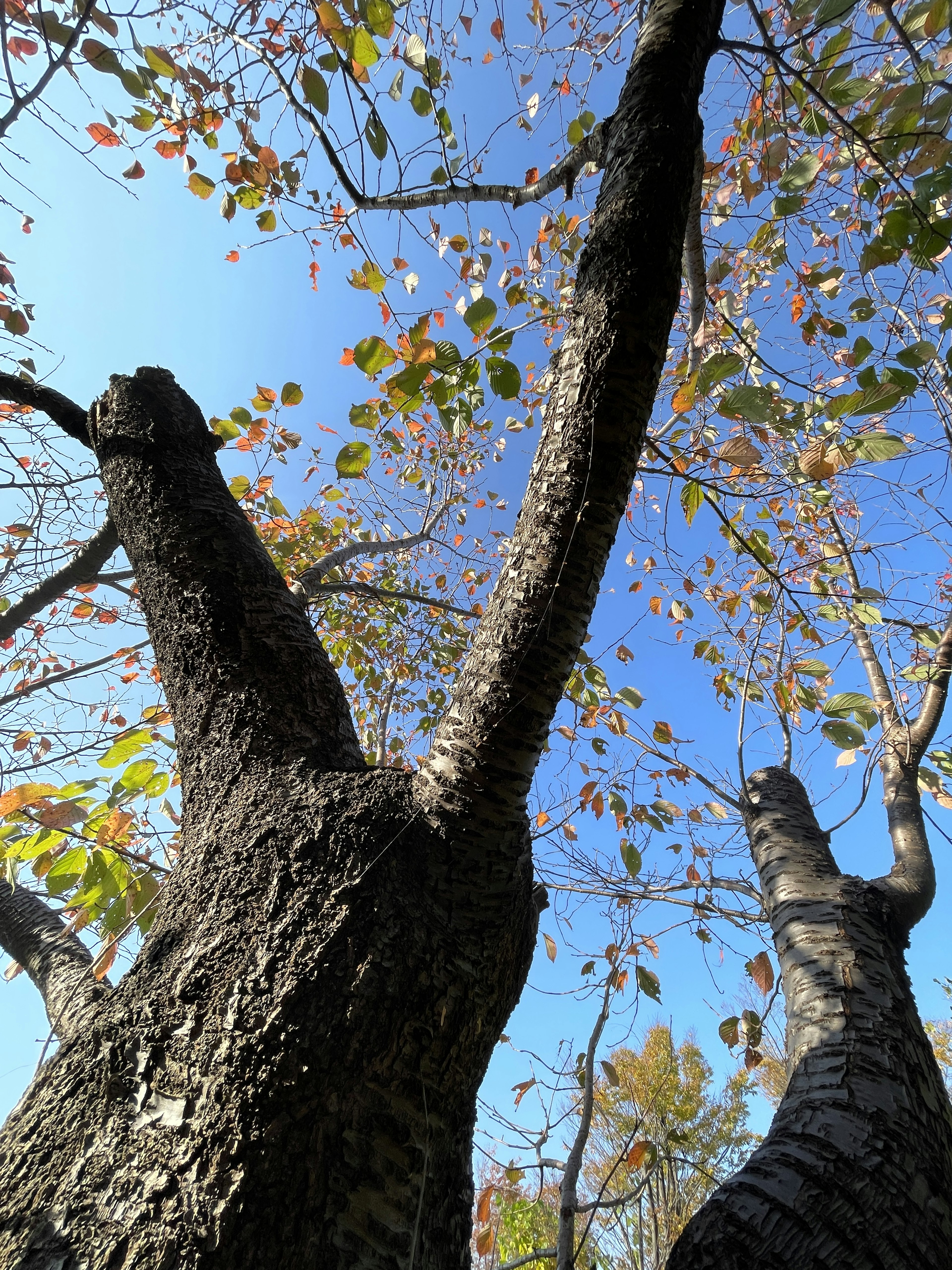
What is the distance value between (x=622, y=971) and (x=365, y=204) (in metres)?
3.27

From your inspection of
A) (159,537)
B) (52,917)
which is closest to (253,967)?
(159,537)

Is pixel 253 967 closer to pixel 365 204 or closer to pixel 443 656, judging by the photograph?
pixel 365 204

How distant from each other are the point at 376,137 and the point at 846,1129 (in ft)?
7.91

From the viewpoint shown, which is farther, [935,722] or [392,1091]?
[935,722]

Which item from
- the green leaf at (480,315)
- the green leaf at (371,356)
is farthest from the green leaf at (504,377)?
the green leaf at (371,356)

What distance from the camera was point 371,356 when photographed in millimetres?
1547

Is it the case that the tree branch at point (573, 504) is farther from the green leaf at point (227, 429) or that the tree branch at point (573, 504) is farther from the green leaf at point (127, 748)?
the green leaf at point (227, 429)

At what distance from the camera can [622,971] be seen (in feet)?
9.37

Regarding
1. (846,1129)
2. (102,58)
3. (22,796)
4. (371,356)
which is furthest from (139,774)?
(102,58)

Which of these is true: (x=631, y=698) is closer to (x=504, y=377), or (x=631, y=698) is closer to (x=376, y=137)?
(x=504, y=377)

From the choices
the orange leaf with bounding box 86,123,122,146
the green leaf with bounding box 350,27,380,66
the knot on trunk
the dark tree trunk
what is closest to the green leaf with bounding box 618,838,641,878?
the dark tree trunk

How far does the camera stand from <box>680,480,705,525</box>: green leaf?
172 cm

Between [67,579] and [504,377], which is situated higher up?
[504,377]

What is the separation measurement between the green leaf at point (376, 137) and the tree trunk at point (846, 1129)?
7.60 feet
